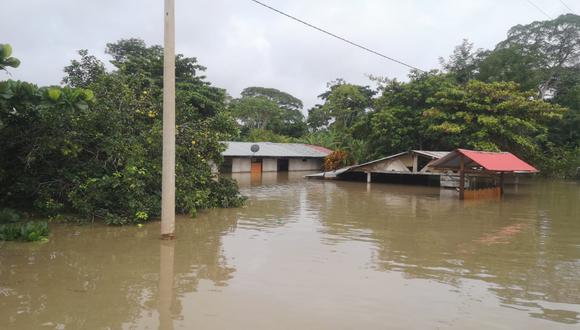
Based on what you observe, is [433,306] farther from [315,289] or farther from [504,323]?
[315,289]

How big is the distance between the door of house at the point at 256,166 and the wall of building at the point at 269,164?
0.40 metres

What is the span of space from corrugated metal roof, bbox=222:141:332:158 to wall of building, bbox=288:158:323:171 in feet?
3.70

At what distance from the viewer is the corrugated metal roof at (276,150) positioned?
113ft

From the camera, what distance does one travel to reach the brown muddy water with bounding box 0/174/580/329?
16.5 feet

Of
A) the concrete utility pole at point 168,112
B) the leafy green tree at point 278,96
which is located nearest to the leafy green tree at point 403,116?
the concrete utility pole at point 168,112

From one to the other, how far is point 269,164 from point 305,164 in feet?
14.8

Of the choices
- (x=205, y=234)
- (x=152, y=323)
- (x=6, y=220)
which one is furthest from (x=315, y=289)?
(x=6, y=220)

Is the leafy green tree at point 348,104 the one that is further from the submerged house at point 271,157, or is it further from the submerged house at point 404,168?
the submerged house at point 404,168

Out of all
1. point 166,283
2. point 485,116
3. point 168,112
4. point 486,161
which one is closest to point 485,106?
point 485,116

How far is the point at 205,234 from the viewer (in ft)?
33.0

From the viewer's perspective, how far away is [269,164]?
3872 cm

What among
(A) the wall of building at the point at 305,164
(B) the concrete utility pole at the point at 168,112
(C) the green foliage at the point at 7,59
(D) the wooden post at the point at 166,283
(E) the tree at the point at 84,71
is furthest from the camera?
(A) the wall of building at the point at 305,164

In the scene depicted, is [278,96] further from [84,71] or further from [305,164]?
[84,71]

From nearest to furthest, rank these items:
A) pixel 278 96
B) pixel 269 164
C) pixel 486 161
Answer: pixel 486 161, pixel 269 164, pixel 278 96
